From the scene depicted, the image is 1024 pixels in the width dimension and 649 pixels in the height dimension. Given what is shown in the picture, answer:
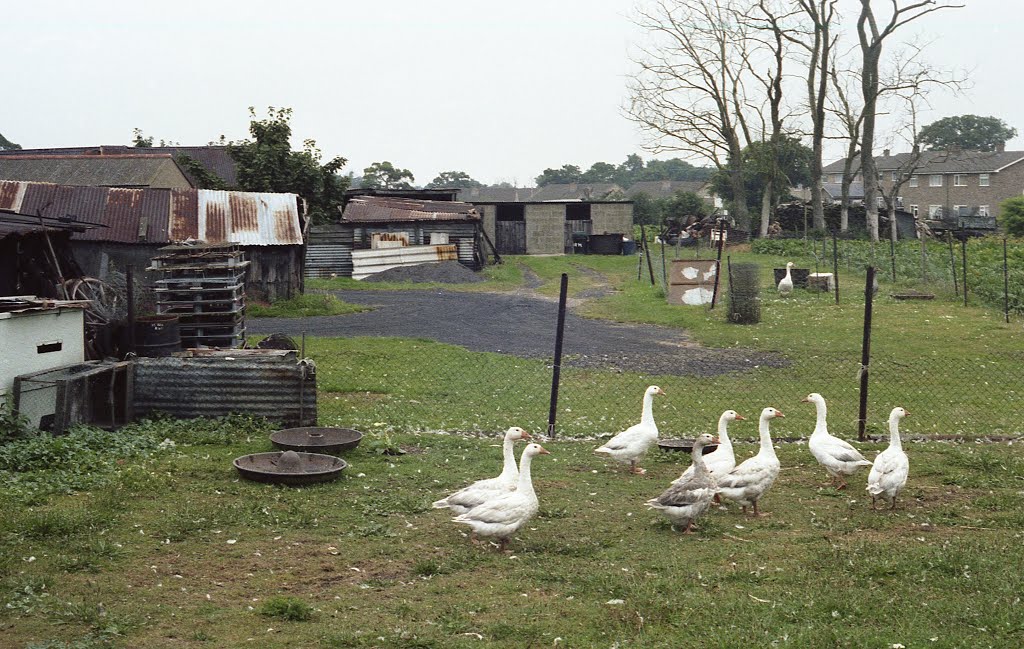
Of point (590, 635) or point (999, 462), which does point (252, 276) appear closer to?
point (999, 462)

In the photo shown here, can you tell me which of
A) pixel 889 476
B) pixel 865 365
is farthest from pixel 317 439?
pixel 865 365

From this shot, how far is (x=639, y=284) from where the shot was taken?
44.0 m

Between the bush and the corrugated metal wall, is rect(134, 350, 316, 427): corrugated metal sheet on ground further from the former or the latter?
the corrugated metal wall

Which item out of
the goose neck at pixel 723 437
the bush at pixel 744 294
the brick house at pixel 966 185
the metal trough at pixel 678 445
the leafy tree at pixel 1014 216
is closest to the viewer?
the goose neck at pixel 723 437

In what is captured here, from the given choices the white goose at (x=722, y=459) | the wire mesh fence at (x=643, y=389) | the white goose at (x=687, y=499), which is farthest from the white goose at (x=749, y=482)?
the wire mesh fence at (x=643, y=389)

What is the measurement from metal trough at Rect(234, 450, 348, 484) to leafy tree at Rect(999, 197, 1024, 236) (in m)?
62.4

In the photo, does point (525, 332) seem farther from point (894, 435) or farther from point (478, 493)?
point (478, 493)

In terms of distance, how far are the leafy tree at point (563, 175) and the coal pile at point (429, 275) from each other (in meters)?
106

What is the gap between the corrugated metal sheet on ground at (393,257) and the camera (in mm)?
49094

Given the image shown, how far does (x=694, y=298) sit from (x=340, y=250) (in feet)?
72.4

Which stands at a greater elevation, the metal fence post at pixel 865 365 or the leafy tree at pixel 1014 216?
the leafy tree at pixel 1014 216

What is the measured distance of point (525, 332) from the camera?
92.3ft

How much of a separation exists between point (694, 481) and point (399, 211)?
4442 centimetres

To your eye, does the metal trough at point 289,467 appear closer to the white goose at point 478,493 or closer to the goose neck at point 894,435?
the white goose at point 478,493
